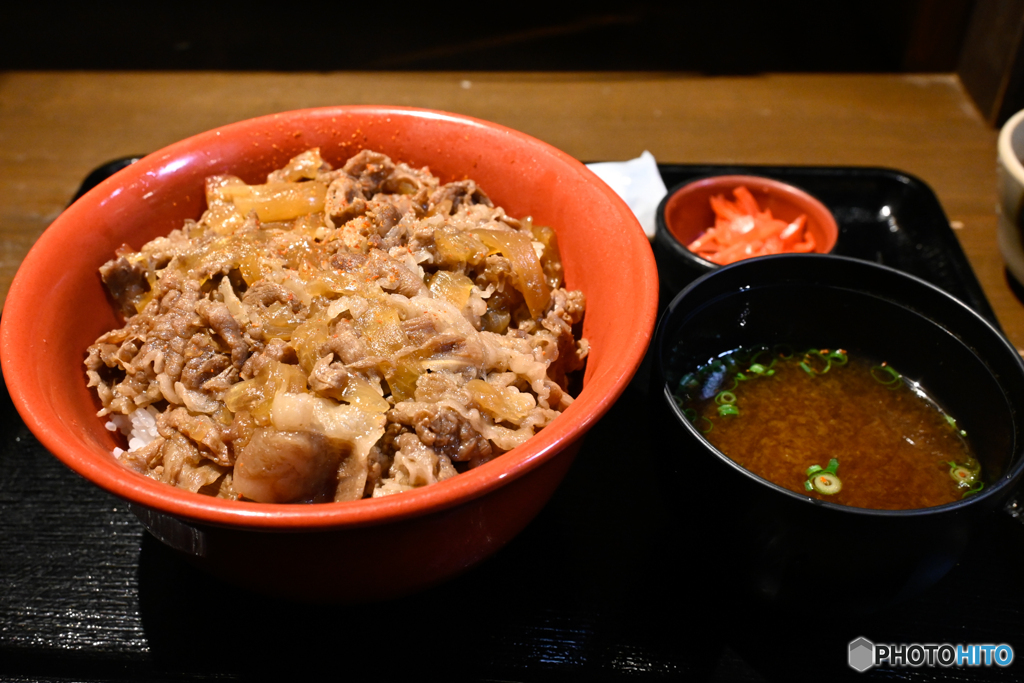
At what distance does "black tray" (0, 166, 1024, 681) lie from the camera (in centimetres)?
159

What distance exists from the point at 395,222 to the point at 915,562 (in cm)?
155

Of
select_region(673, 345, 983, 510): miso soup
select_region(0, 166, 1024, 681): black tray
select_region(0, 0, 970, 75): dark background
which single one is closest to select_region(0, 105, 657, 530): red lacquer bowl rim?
select_region(0, 166, 1024, 681): black tray

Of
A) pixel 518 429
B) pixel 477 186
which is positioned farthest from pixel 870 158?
pixel 518 429

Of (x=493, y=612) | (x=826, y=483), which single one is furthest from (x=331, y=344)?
(x=826, y=483)

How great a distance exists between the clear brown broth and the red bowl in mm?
529

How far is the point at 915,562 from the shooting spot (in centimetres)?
148

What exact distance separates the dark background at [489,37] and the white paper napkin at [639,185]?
2.32 m

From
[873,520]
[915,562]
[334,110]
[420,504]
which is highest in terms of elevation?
[334,110]

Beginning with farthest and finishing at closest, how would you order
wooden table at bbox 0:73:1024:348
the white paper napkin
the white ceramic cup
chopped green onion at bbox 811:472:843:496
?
1. wooden table at bbox 0:73:1024:348
2. the white paper napkin
3. the white ceramic cup
4. chopped green onion at bbox 811:472:843:496

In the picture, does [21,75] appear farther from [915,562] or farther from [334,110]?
[915,562]

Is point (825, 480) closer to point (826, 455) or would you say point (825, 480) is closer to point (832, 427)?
point (826, 455)

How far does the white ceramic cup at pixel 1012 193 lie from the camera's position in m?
2.62

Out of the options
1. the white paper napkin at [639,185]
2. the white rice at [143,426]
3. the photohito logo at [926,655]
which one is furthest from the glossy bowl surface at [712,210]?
the white rice at [143,426]

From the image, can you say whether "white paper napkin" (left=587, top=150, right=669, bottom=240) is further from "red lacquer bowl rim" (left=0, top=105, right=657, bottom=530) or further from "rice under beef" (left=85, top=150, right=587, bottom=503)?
"rice under beef" (left=85, top=150, right=587, bottom=503)
